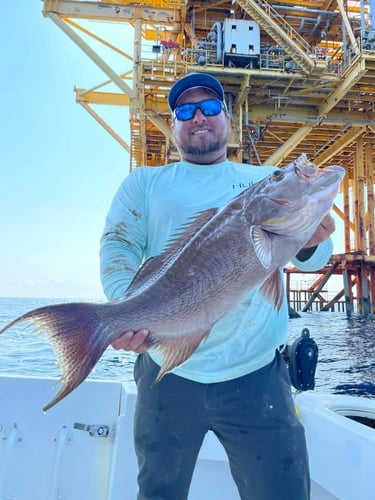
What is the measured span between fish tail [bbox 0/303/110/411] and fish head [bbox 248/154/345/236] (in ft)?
2.63

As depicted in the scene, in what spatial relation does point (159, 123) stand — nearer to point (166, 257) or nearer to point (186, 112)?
point (186, 112)

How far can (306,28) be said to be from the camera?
63.6ft

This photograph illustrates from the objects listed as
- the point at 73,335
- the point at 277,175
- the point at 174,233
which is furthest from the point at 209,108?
the point at 73,335

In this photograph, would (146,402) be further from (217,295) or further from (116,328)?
(217,295)

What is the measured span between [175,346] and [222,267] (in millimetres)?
395

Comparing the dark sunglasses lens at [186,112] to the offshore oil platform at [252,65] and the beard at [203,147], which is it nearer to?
the beard at [203,147]

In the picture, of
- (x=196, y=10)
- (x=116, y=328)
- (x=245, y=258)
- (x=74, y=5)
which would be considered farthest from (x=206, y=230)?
(x=196, y=10)

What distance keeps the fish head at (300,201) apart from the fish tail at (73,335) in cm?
80

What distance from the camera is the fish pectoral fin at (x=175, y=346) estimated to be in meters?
1.79

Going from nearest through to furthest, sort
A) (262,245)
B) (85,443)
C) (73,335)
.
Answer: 1. (73,335)
2. (262,245)
3. (85,443)

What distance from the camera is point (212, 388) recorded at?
78.7 inches

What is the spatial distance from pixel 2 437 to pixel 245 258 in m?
2.67

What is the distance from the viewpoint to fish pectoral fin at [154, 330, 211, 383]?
5.88 feet

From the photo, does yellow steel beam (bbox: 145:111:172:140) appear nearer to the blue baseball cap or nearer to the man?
the blue baseball cap
